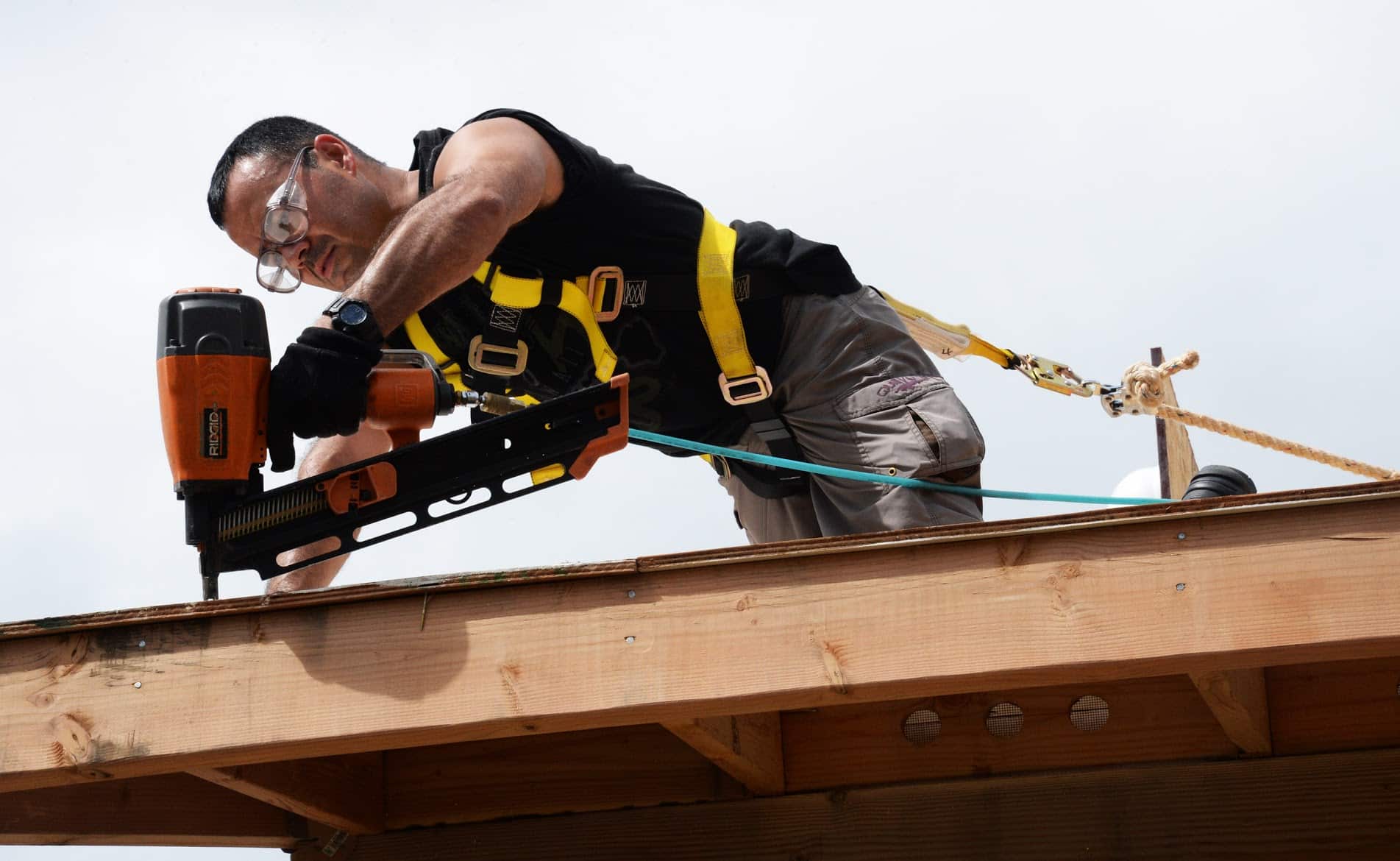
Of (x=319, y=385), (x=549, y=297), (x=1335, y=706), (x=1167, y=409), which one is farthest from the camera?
(x=1167, y=409)

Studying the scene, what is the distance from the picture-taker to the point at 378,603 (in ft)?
6.38

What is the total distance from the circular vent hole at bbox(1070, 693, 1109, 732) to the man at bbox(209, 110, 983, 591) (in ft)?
2.47

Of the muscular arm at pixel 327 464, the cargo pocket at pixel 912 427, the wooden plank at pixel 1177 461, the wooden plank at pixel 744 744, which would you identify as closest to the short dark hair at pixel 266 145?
the muscular arm at pixel 327 464

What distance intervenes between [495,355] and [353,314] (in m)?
0.81

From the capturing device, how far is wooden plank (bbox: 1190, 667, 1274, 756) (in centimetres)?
197

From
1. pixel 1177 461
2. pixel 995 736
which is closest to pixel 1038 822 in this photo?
pixel 995 736

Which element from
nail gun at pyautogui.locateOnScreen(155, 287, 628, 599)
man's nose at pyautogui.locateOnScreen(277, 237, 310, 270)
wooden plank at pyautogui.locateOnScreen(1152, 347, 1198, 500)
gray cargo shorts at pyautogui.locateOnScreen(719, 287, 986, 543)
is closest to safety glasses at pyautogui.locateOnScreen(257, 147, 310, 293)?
man's nose at pyautogui.locateOnScreen(277, 237, 310, 270)

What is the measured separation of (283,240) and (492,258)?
0.45m

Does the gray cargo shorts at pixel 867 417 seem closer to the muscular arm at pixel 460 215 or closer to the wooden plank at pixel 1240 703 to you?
the muscular arm at pixel 460 215

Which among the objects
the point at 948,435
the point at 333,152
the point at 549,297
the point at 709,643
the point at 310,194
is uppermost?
the point at 333,152

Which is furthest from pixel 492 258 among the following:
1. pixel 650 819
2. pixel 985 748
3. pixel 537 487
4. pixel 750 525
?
pixel 985 748

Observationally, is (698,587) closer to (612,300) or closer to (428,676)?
(428,676)

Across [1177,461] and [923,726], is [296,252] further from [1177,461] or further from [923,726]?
[1177,461]

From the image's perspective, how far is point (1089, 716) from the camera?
238 centimetres
